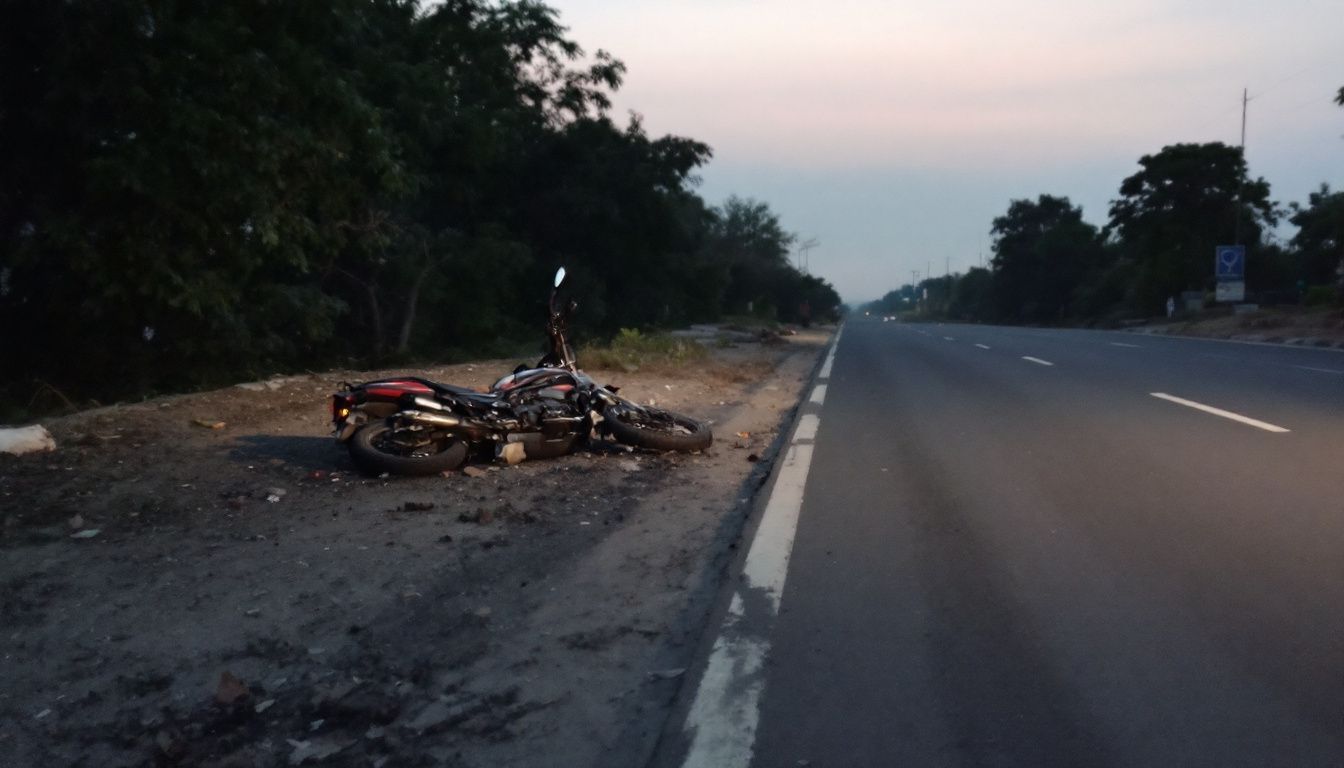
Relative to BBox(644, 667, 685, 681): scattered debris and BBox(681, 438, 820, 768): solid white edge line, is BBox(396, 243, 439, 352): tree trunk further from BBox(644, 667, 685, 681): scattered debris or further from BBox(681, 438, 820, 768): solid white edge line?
BBox(644, 667, 685, 681): scattered debris

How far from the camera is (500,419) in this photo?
326 inches

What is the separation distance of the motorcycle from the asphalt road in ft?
5.25

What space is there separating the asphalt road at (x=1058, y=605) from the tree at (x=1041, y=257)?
3035 inches

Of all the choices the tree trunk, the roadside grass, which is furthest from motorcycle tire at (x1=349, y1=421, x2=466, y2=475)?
the tree trunk

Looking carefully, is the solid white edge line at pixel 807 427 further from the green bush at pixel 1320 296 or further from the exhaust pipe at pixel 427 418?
the green bush at pixel 1320 296

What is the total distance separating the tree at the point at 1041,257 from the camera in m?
83.8

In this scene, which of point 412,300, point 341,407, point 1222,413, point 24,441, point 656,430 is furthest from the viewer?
point 412,300

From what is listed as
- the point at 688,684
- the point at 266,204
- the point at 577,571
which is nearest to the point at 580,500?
the point at 577,571

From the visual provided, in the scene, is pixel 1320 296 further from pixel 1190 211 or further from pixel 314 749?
pixel 314 749

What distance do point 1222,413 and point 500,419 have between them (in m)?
8.32

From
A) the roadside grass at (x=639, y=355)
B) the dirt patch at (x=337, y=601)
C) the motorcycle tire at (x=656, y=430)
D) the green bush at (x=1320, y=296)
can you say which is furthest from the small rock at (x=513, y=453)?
the green bush at (x=1320, y=296)

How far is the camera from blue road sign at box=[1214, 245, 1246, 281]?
48.9 metres

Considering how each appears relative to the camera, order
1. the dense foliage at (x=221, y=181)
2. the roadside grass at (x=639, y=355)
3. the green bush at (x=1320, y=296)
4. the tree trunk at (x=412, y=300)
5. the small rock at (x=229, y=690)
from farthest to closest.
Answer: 1. the green bush at (x=1320, y=296)
2. the tree trunk at (x=412, y=300)
3. the roadside grass at (x=639, y=355)
4. the dense foliage at (x=221, y=181)
5. the small rock at (x=229, y=690)

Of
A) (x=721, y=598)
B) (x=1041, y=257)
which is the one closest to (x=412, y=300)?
(x=721, y=598)
